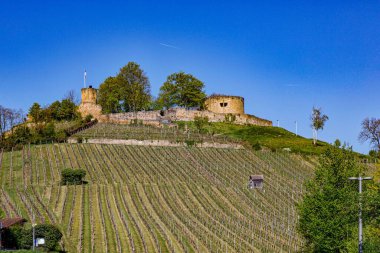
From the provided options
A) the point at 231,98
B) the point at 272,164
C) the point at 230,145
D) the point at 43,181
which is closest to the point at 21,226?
the point at 43,181

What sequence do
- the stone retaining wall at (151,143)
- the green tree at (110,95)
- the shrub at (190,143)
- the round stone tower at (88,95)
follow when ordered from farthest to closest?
1. the round stone tower at (88,95)
2. the green tree at (110,95)
3. the shrub at (190,143)
4. the stone retaining wall at (151,143)

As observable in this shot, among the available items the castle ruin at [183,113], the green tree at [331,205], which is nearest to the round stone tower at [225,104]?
the castle ruin at [183,113]

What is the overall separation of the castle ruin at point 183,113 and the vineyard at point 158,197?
70.6ft

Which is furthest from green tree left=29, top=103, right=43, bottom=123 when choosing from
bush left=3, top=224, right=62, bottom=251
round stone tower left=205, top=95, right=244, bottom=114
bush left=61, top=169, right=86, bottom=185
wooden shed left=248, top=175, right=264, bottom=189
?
bush left=3, top=224, right=62, bottom=251

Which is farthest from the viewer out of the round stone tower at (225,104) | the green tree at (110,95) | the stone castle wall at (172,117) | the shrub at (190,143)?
the round stone tower at (225,104)

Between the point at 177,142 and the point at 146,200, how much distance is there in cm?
3020

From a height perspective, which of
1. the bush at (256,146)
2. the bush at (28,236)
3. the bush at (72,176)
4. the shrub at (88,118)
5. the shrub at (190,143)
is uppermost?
the shrub at (88,118)

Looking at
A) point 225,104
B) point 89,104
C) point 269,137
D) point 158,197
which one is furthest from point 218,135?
point 158,197

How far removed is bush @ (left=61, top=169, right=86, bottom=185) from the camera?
6094 cm

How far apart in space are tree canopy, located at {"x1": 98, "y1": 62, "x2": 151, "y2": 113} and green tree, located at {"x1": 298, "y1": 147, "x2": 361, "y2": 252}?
74.6m

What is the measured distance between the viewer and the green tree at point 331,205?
3369 centimetres

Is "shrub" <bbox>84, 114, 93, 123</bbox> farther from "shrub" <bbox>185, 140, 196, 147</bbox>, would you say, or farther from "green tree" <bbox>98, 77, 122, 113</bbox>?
"shrub" <bbox>185, 140, 196, 147</bbox>

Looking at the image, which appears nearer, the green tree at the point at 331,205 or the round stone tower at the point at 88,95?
the green tree at the point at 331,205

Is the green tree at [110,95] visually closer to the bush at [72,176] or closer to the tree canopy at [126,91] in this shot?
the tree canopy at [126,91]
